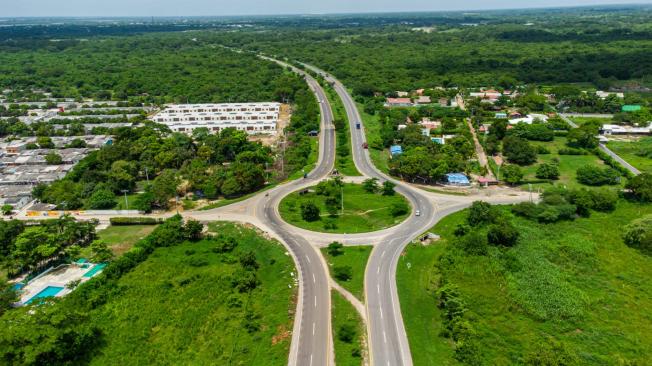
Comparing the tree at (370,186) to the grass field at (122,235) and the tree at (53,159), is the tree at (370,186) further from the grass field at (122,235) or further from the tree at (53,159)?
the tree at (53,159)

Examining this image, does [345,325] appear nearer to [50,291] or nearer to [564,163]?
[50,291]

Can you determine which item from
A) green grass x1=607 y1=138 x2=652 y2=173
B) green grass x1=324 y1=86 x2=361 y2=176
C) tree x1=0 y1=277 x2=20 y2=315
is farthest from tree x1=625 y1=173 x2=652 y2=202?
tree x1=0 y1=277 x2=20 y2=315

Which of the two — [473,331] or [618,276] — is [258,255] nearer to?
[473,331]

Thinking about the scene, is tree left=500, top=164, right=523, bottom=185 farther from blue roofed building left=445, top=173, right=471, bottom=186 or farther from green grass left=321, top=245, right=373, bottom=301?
green grass left=321, top=245, right=373, bottom=301

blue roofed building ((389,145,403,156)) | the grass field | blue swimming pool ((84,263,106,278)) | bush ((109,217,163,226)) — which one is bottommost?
blue swimming pool ((84,263,106,278))

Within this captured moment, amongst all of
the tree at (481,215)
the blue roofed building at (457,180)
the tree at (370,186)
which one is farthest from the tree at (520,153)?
the tree at (370,186)

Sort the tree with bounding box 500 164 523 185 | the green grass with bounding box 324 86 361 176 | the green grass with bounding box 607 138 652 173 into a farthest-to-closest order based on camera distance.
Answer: the green grass with bounding box 324 86 361 176 < the green grass with bounding box 607 138 652 173 < the tree with bounding box 500 164 523 185

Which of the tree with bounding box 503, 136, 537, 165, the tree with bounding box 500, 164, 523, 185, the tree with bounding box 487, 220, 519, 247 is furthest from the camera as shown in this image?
the tree with bounding box 503, 136, 537, 165
